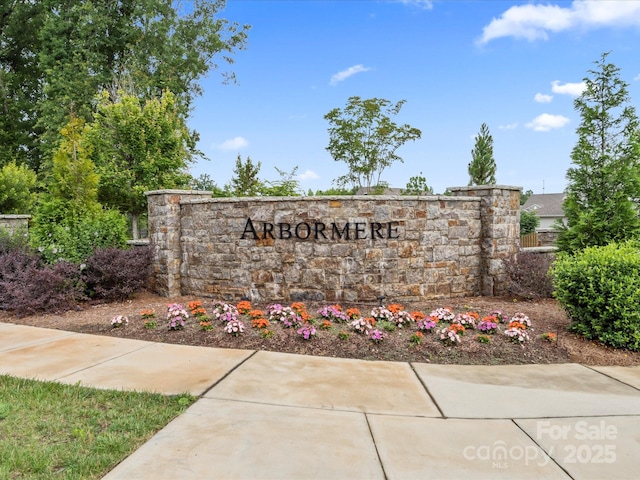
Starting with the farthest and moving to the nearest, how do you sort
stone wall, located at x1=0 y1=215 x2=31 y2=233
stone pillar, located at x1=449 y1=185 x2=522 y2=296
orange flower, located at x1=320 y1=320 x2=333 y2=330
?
stone wall, located at x1=0 y1=215 x2=31 y2=233
stone pillar, located at x1=449 y1=185 x2=522 y2=296
orange flower, located at x1=320 y1=320 x2=333 y2=330

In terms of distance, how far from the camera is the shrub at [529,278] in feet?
25.3

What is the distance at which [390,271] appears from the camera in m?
7.41

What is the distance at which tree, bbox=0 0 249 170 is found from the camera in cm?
2088

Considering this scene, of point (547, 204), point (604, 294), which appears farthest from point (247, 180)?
point (547, 204)

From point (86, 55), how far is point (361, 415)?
24.4m

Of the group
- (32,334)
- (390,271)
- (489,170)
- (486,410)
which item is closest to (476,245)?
(390,271)

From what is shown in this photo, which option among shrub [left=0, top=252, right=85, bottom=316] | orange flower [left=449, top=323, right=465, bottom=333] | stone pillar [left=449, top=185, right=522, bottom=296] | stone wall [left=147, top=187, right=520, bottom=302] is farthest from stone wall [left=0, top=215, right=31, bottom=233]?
stone pillar [left=449, top=185, right=522, bottom=296]

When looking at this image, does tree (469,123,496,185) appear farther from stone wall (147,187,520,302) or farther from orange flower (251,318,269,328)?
orange flower (251,318,269,328)

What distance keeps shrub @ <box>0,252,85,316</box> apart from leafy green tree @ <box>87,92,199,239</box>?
6.51 meters

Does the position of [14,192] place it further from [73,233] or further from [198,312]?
[198,312]

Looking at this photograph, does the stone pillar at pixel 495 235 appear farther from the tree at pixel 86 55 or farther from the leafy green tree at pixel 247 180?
the tree at pixel 86 55

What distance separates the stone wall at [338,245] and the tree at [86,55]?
568 inches

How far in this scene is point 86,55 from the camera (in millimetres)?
21250

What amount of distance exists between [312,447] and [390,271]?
16.0 feet
